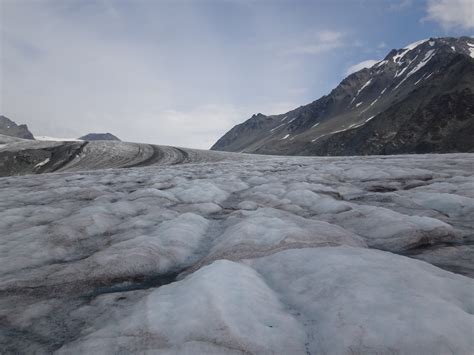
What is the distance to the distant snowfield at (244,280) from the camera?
2.34 meters

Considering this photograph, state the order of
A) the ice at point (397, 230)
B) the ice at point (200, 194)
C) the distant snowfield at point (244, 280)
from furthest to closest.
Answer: the ice at point (200, 194) → the ice at point (397, 230) → the distant snowfield at point (244, 280)

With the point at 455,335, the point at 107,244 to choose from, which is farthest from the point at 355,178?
the point at 455,335

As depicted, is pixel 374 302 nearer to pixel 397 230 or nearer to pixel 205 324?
pixel 205 324

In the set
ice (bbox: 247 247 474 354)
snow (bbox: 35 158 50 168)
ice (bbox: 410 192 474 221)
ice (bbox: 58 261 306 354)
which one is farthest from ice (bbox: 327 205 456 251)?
snow (bbox: 35 158 50 168)

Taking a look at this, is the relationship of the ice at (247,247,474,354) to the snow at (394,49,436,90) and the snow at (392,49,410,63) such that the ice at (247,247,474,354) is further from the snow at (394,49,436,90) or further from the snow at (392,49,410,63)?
the snow at (392,49,410,63)

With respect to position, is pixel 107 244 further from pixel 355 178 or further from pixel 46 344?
pixel 355 178

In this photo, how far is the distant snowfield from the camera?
2.34 m

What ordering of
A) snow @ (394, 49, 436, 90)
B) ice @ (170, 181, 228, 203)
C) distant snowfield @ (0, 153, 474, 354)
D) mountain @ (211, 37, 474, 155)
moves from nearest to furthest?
distant snowfield @ (0, 153, 474, 354) → ice @ (170, 181, 228, 203) → mountain @ (211, 37, 474, 155) → snow @ (394, 49, 436, 90)

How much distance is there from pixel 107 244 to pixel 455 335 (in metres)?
4.47

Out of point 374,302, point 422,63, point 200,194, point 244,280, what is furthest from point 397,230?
point 422,63

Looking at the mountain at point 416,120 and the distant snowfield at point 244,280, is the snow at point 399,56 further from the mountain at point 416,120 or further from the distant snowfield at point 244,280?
the distant snowfield at point 244,280

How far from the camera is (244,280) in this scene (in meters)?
3.14

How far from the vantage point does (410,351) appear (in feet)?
6.78

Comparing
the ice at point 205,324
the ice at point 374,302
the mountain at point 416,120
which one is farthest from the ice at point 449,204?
the mountain at point 416,120
